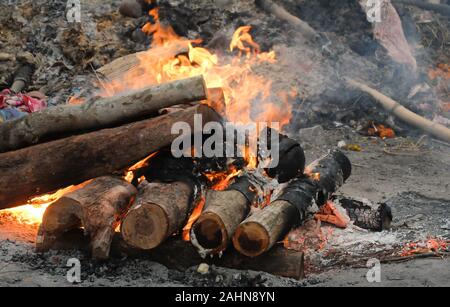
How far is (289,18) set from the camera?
34.2ft

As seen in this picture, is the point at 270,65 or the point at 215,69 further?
the point at 270,65

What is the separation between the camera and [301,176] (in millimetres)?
5059

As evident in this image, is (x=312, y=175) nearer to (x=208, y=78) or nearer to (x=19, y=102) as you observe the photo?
(x=208, y=78)

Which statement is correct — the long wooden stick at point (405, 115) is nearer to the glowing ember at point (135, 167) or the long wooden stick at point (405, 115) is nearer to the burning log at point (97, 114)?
the burning log at point (97, 114)

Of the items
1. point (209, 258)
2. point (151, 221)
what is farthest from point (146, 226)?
point (209, 258)

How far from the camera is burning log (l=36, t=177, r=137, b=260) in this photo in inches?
164

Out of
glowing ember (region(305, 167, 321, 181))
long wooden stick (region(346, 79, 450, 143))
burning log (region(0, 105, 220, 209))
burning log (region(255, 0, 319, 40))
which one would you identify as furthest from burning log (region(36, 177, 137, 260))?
burning log (region(255, 0, 319, 40))

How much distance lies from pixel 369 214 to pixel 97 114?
2747 mm

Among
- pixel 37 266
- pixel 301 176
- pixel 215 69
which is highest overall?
pixel 215 69

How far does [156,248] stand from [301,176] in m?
1.61

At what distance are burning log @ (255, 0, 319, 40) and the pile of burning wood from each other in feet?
18.1
